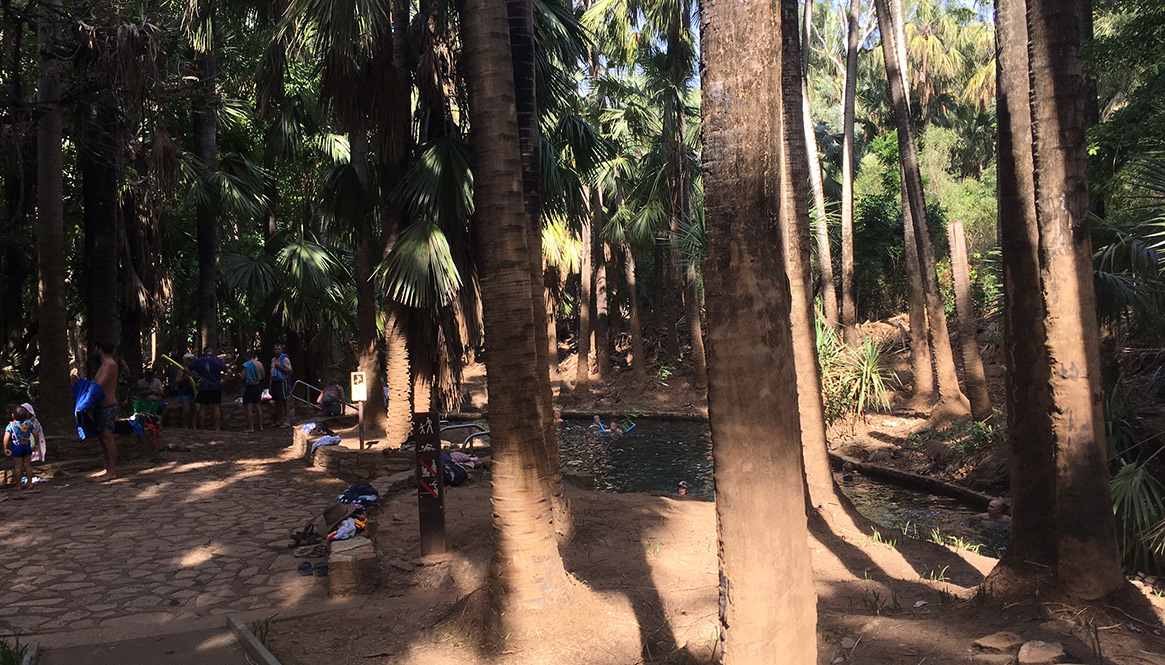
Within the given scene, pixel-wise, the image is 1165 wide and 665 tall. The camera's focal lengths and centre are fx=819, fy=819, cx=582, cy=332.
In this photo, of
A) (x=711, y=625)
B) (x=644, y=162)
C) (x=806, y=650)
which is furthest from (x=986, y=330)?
(x=806, y=650)

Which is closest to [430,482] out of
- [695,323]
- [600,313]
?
[695,323]

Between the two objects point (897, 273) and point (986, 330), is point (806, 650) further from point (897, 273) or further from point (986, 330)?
point (897, 273)

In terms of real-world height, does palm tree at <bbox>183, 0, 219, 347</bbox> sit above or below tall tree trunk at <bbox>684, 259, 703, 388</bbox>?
above

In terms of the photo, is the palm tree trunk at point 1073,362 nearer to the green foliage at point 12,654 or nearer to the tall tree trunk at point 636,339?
the green foliage at point 12,654

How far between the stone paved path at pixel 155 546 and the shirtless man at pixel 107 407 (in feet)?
1.43

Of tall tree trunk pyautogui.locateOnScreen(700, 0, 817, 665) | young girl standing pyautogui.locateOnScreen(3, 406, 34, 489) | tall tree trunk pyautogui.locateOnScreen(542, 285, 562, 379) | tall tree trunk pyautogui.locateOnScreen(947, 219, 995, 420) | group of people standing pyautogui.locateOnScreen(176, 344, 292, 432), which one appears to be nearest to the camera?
tall tree trunk pyautogui.locateOnScreen(700, 0, 817, 665)

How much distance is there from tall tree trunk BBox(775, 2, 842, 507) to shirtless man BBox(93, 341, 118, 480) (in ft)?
28.6

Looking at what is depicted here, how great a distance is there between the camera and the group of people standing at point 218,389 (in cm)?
1569

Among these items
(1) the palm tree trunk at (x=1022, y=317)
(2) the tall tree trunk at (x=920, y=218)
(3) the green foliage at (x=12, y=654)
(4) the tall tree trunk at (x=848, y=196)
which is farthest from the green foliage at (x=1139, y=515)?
(4) the tall tree trunk at (x=848, y=196)

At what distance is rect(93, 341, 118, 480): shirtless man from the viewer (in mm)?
10734

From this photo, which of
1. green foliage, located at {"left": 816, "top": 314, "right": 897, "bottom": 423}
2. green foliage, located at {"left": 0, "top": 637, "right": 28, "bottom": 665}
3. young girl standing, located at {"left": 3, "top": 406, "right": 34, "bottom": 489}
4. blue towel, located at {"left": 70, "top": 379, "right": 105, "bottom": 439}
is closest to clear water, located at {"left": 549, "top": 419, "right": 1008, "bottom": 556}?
green foliage, located at {"left": 816, "top": 314, "right": 897, "bottom": 423}

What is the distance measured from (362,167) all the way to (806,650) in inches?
466

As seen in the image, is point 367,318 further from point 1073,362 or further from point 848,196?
point 848,196

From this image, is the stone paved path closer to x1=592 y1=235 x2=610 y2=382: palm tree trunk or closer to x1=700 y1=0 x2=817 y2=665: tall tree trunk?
x1=700 y1=0 x2=817 y2=665: tall tree trunk
